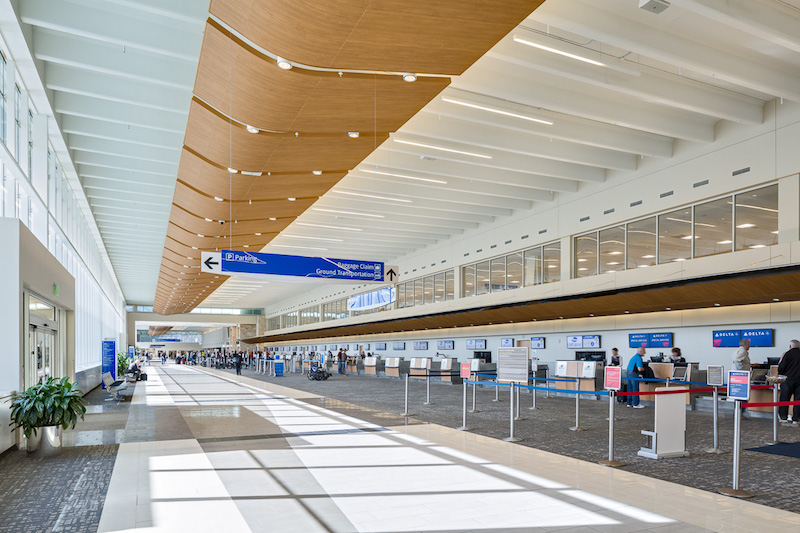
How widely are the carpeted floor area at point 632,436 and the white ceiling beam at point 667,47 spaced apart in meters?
5.79

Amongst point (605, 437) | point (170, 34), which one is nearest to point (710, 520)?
point (605, 437)

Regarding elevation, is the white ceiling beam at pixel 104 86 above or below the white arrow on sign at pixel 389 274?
above

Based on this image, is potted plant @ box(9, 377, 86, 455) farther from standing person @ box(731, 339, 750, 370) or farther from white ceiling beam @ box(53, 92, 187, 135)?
standing person @ box(731, 339, 750, 370)

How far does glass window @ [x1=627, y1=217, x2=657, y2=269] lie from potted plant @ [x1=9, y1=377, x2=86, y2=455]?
529 inches

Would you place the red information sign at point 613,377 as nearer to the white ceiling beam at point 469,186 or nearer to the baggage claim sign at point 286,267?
the baggage claim sign at point 286,267

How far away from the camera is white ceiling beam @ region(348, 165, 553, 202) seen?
15811mm

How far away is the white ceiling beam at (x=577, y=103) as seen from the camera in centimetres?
1004

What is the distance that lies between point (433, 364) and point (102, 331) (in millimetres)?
16399

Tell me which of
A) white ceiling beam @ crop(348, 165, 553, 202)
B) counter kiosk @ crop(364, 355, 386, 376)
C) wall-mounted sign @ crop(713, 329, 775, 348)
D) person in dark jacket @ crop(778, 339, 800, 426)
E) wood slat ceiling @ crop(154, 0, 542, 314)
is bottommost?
counter kiosk @ crop(364, 355, 386, 376)

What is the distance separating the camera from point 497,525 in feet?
15.7

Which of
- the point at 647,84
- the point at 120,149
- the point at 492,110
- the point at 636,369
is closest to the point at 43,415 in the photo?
the point at 120,149

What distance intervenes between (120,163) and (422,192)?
8.11 m

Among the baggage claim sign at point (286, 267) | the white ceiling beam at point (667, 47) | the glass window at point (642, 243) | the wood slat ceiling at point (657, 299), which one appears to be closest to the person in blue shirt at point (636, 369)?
the wood slat ceiling at point (657, 299)

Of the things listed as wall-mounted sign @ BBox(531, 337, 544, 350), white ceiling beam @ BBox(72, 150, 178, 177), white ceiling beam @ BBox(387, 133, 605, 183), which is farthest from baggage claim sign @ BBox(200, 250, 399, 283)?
wall-mounted sign @ BBox(531, 337, 544, 350)
